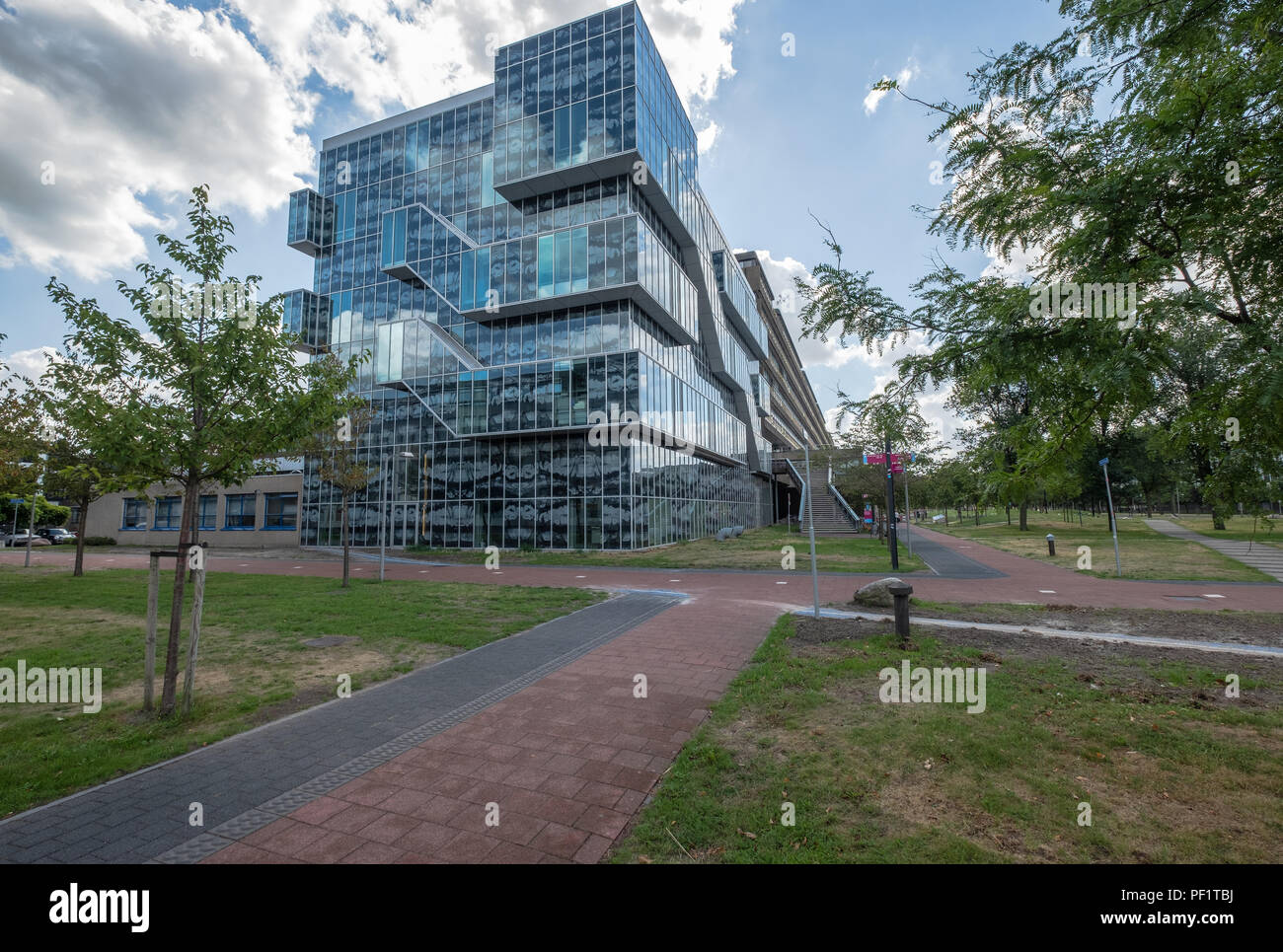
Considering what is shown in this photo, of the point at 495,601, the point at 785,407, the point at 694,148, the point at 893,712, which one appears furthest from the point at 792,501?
the point at 893,712

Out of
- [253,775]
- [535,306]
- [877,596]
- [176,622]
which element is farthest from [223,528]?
[877,596]

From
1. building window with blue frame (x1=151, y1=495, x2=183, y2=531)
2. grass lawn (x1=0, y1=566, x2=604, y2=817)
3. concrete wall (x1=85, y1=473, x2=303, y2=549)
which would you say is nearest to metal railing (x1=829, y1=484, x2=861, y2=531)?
grass lawn (x1=0, y1=566, x2=604, y2=817)

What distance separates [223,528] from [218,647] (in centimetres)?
4050

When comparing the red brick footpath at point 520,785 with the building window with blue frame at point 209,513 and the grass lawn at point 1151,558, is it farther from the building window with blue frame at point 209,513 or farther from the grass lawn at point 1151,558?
the building window with blue frame at point 209,513

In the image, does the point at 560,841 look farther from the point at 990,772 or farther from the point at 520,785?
the point at 990,772

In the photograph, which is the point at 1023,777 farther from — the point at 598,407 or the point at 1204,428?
the point at 598,407

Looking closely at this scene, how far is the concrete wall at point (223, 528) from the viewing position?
1590 inches

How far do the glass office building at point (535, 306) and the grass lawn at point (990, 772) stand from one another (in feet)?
75.2

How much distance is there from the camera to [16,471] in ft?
55.9

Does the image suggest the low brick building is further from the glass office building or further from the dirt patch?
the dirt patch

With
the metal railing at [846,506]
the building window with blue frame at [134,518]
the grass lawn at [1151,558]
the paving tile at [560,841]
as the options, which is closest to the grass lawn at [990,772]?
the paving tile at [560,841]

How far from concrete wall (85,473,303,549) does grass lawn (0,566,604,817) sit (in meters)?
22.5

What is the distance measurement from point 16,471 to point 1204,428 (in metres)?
26.5

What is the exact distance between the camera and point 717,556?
1026 inches
